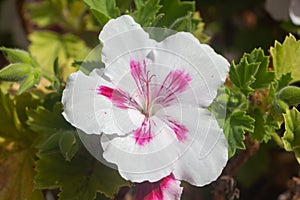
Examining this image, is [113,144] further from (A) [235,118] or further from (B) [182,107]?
(A) [235,118]

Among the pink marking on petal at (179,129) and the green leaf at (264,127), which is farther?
the green leaf at (264,127)

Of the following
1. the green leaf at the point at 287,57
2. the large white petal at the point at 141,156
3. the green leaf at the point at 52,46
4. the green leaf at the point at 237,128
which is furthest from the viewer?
the green leaf at the point at 52,46

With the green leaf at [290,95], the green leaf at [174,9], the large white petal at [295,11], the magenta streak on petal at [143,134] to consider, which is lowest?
the green leaf at [290,95]

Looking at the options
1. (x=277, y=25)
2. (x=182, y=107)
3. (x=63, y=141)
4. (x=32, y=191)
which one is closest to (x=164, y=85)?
(x=182, y=107)

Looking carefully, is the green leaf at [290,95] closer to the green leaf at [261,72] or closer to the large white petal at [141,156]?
the green leaf at [261,72]

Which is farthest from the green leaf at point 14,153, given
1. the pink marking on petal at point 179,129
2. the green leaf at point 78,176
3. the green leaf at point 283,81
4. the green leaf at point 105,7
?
the green leaf at point 283,81

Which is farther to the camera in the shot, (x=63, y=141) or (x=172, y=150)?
(x=63, y=141)

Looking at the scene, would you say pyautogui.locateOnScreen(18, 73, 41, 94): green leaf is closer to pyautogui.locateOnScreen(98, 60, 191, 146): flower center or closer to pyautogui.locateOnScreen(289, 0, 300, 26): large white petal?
pyautogui.locateOnScreen(98, 60, 191, 146): flower center
